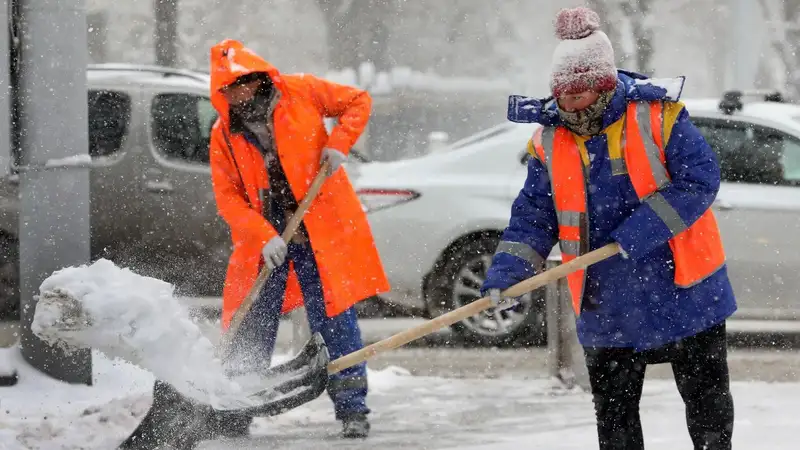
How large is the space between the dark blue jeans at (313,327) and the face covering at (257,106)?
0.57m

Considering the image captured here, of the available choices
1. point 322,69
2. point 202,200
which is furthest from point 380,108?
point 202,200

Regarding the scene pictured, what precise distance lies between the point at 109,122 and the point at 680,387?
6393 mm

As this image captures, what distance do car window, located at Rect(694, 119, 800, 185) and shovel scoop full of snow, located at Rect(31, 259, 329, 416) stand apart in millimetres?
3851

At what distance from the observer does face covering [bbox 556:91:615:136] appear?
13.7 ft

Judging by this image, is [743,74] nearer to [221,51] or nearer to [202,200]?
[202,200]

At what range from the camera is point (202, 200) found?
984 centimetres

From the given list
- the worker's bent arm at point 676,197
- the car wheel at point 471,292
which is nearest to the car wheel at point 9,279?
the car wheel at point 471,292

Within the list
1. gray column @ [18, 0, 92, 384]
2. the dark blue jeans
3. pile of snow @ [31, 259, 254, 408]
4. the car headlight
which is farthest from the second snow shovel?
the car headlight

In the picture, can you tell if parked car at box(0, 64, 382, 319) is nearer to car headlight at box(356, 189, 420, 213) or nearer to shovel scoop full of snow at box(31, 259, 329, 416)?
car headlight at box(356, 189, 420, 213)

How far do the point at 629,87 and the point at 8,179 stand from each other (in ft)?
11.4

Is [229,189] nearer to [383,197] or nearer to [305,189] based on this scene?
[305,189]

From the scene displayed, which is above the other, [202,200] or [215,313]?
[202,200]

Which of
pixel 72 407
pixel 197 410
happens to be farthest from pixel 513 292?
pixel 72 407

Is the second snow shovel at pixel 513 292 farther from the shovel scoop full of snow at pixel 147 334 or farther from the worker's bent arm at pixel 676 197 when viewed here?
the shovel scoop full of snow at pixel 147 334
